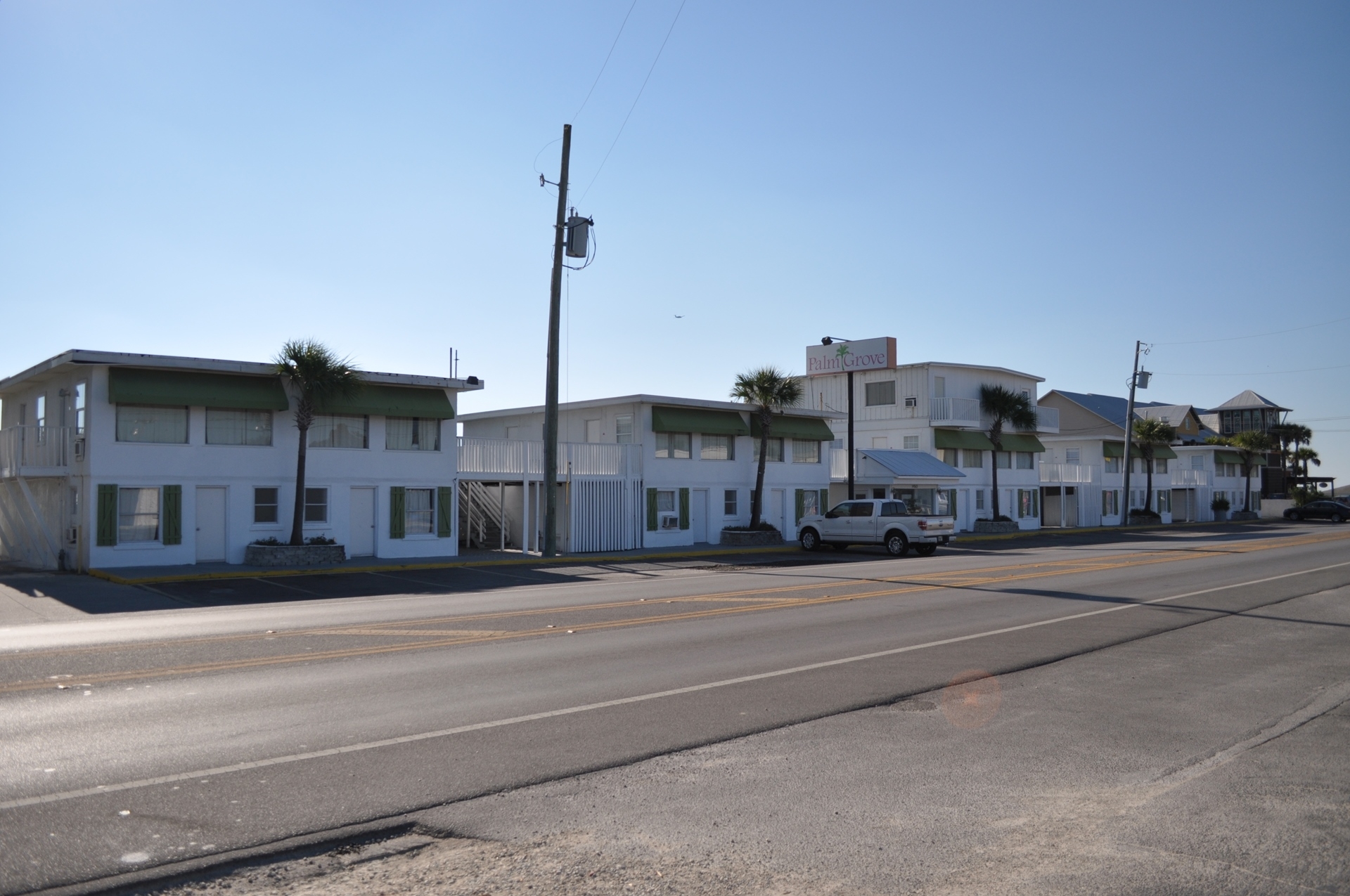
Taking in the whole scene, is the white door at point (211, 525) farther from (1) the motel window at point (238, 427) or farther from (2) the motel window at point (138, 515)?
(1) the motel window at point (238, 427)

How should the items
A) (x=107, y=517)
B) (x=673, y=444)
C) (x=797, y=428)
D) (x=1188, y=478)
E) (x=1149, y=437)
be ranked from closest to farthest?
(x=107, y=517) < (x=673, y=444) < (x=797, y=428) < (x=1149, y=437) < (x=1188, y=478)

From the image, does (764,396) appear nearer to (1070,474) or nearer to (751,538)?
(751,538)

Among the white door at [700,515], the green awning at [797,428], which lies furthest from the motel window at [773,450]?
the white door at [700,515]

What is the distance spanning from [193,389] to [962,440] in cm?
3663

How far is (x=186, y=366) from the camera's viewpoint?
25469 millimetres

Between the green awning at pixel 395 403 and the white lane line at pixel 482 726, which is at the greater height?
the green awning at pixel 395 403

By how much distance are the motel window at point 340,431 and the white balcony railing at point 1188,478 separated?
59.3 m

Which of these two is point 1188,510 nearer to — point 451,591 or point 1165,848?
point 451,591

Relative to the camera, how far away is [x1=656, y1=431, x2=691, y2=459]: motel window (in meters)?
36.0

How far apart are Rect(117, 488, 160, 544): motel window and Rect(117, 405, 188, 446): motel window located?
128 centimetres

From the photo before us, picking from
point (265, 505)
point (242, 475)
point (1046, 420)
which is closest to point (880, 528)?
point (265, 505)

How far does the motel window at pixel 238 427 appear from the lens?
2650 cm

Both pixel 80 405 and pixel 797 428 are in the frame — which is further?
pixel 797 428

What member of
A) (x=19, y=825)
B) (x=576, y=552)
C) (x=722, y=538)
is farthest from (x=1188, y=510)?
(x=19, y=825)
